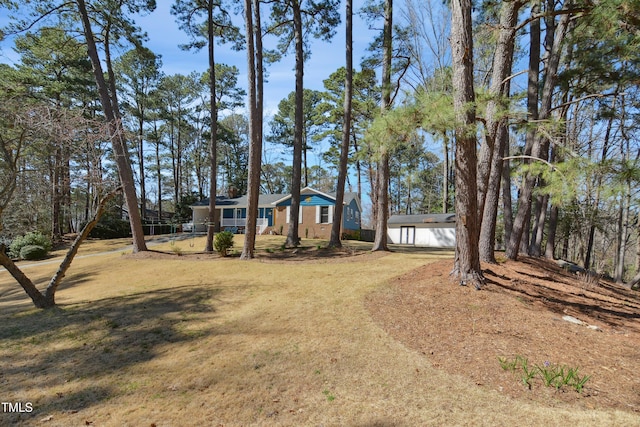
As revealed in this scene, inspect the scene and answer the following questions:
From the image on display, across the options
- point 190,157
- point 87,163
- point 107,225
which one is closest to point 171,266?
point 87,163

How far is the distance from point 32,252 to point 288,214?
13.3 metres

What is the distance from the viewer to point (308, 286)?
712 centimetres

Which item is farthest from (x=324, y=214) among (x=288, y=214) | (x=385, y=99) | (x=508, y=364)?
(x=508, y=364)

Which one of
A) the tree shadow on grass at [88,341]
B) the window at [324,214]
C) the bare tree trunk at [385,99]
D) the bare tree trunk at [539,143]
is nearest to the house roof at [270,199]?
the window at [324,214]

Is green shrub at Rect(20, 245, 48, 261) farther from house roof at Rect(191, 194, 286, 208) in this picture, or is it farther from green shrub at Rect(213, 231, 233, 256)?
house roof at Rect(191, 194, 286, 208)

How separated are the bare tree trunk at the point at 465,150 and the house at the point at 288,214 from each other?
14.4m

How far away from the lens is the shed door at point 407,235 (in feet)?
77.8

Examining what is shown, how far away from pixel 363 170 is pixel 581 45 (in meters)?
21.6

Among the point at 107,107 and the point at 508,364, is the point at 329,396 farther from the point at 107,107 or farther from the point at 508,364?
the point at 107,107

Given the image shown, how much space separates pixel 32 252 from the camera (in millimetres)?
14711

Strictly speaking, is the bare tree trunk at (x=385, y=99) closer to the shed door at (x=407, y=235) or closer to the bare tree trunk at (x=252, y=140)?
the bare tree trunk at (x=252, y=140)

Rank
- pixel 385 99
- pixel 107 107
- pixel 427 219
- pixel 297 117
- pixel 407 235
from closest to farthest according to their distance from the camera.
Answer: pixel 385 99, pixel 107 107, pixel 297 117, pixel 427 219, pixel 407 235

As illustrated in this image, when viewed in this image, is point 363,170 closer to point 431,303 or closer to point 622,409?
point 431,303

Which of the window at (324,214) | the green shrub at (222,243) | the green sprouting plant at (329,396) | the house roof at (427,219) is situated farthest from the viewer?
the house roof at (427,219)
